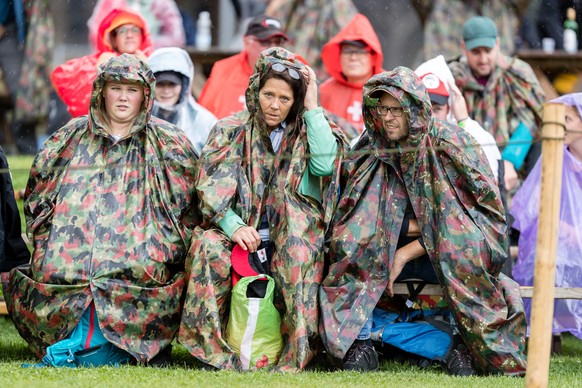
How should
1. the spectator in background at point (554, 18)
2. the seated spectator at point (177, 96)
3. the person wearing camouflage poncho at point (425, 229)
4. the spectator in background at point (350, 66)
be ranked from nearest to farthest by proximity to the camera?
the person wearing camouflage poncho at point (425, 229) < the seated spectator at point (177, 96) < the spectator in background at point (350, 66) < the spectator in background at point (554, 18)

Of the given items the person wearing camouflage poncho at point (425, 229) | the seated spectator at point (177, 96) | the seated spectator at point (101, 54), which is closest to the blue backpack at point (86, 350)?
the person wearing camouflage poncho at point (425, 229)

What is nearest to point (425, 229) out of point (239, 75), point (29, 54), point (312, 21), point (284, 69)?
point (284, 69)

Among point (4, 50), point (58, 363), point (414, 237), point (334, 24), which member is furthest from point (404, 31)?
point (58, 363)

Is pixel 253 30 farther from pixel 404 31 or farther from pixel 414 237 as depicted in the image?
pixel 404 31

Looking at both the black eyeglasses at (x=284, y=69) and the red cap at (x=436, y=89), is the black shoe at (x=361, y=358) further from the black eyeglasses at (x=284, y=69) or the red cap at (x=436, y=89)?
the red cap at (x=436, y=89)

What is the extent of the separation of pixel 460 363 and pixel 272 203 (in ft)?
4.46

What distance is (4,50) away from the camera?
1309 centimetres

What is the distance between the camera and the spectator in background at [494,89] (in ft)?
31.4

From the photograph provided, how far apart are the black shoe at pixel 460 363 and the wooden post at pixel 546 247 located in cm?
121

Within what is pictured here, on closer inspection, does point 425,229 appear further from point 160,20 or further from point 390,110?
point 160,20

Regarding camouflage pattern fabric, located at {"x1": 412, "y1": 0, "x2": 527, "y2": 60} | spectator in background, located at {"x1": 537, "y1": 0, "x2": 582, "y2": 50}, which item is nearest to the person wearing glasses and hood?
camouflage pattern fabric, located at {"x1": 412, "y1": 0, "x2": 527, "y2": 60}

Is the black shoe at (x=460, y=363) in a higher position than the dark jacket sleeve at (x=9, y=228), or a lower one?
lower

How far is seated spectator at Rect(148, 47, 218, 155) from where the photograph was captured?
8.94m

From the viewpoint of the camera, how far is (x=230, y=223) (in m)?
7.22
